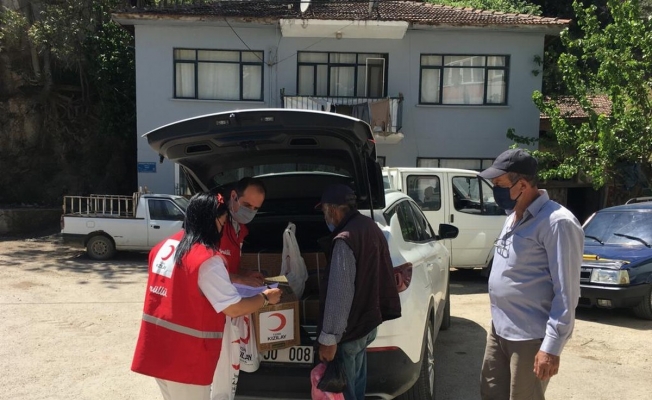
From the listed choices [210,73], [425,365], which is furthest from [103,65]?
[425,365]

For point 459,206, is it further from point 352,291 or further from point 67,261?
point 67,261

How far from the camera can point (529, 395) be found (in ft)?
9.63

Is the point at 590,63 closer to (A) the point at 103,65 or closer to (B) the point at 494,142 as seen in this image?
(B) the point at 494,142

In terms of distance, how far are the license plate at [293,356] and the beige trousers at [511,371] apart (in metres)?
1.12

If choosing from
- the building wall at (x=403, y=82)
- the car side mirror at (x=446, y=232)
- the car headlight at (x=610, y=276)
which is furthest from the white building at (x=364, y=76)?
the car side mirror at (x=446, y=232)

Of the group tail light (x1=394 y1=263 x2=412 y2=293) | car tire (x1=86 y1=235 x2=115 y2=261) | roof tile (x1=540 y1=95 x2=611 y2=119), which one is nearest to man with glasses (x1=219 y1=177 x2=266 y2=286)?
tail light (x1=394 y1=263 x2=412 y2=293)

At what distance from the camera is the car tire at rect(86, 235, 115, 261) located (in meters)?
12.3

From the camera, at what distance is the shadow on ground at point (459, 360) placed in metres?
4.72

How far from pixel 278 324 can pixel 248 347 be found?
23 centimetres

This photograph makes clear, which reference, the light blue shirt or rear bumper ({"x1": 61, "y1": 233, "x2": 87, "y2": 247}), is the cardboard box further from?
rear bumper ({"x1": 61, "y1": 233, "x2": 87, "y2": 247})

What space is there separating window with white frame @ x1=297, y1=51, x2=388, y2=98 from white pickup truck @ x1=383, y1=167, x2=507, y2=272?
298 inches

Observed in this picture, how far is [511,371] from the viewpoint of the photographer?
9.84 ft

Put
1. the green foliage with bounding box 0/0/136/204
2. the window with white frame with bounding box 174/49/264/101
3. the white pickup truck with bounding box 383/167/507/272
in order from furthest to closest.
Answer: the green foliage with bounding box 0/0/136/204 → the window with white frame with bounding box 174/49/264/101 → the white pickup truck with bounding box 383/167/507/272

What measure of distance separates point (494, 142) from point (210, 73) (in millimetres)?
9179
